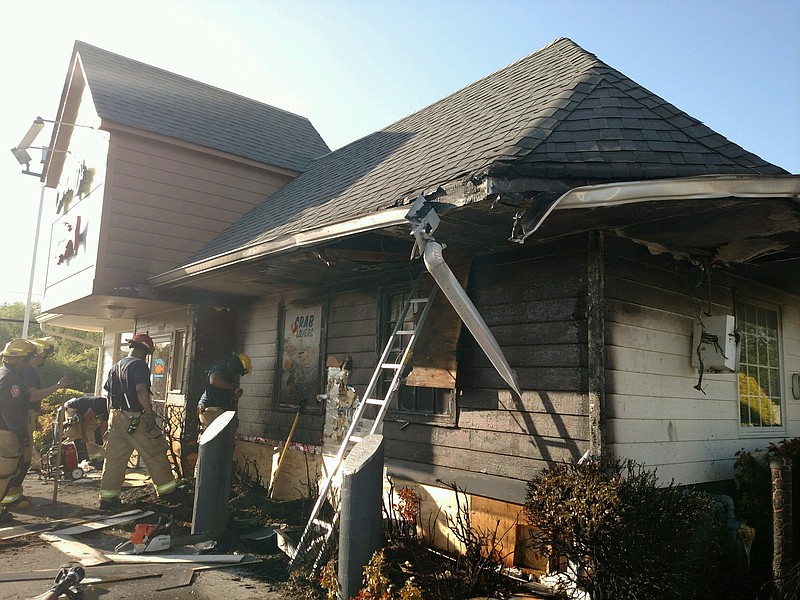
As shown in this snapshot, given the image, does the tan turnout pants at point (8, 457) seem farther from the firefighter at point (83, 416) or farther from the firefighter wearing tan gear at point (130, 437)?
the firefighter at point (83, 416)

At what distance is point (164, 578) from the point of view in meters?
5.31

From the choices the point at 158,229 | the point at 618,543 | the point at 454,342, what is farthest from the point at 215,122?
the point at 618,543

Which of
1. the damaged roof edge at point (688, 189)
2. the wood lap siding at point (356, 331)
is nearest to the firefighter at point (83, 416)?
the wood lap siding at point (356, 331)

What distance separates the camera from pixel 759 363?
713 cm

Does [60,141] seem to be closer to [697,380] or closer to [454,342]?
[454,342]

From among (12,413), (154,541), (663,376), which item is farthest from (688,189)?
(12,413)

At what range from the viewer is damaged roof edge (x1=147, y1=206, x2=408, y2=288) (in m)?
5.01

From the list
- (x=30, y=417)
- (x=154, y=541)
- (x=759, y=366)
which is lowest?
(x=154, y=541)

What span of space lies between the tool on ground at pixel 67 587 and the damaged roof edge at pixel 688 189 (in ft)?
14.5

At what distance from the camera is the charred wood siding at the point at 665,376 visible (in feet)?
16.3

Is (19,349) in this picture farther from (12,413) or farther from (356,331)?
(356,331)

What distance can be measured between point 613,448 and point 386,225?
246 centimetres

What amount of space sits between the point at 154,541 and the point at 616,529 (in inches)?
174

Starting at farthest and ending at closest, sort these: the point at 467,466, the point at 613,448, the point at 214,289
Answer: the point at 214,289
the point at 467,466
the point at 613,448
